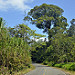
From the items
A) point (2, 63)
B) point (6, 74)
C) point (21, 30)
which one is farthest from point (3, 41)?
point (21, 30)

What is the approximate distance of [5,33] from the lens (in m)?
16.0

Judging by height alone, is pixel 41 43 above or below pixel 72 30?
below

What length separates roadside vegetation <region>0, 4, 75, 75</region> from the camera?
17234 millimetres

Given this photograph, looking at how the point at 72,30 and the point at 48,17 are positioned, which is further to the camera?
the point at 72,30

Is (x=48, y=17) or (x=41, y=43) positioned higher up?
(x=48, y=17)

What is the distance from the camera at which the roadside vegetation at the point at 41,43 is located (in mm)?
17234

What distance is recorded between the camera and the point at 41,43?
6419 centimetres

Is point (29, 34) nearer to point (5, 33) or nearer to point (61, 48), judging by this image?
point (61, 48)

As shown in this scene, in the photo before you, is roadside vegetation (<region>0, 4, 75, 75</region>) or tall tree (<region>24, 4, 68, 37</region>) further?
tall tree (<region>24, 4, 68, 37</region>)

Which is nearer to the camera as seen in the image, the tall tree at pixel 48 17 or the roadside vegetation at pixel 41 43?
the roadside vegetation at pixel 41 43

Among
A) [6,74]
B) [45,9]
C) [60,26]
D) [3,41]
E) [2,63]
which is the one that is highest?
[45,9]

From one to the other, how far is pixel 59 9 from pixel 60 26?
8546 mm

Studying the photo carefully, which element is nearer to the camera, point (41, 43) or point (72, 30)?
point (41, 43)

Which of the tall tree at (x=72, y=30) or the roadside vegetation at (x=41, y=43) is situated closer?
the roadside vegetation at (x=41, y=43)
